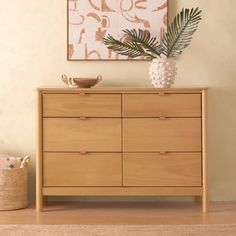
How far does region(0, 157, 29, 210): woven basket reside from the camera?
122 inches

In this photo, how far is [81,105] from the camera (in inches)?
118

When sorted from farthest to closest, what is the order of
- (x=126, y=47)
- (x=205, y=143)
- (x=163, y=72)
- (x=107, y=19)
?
(x=107, y=19) < (x=126, y=47) < (x=163, y=72) < (x=205, y=143)

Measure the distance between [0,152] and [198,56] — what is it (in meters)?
1.83

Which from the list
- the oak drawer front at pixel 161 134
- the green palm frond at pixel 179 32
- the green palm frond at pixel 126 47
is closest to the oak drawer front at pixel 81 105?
the oak drawer front at pixel 161 134

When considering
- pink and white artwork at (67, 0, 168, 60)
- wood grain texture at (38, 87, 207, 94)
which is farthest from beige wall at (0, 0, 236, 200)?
wood grain texture at (38, 87, 207, 94)

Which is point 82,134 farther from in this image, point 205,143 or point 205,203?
point 205,203

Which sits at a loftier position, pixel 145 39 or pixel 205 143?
pixel 145 39

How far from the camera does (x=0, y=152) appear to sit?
11.4 ft

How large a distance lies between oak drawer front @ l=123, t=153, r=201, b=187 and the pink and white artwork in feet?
3.30

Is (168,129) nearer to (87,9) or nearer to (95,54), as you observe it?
(95,54)

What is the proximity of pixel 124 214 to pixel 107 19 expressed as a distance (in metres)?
1.55

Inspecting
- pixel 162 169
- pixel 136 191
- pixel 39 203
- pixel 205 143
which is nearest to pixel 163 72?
pixel 205 143

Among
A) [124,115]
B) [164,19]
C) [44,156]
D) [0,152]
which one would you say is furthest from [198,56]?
[0,152]

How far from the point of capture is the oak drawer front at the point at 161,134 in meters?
3.00
